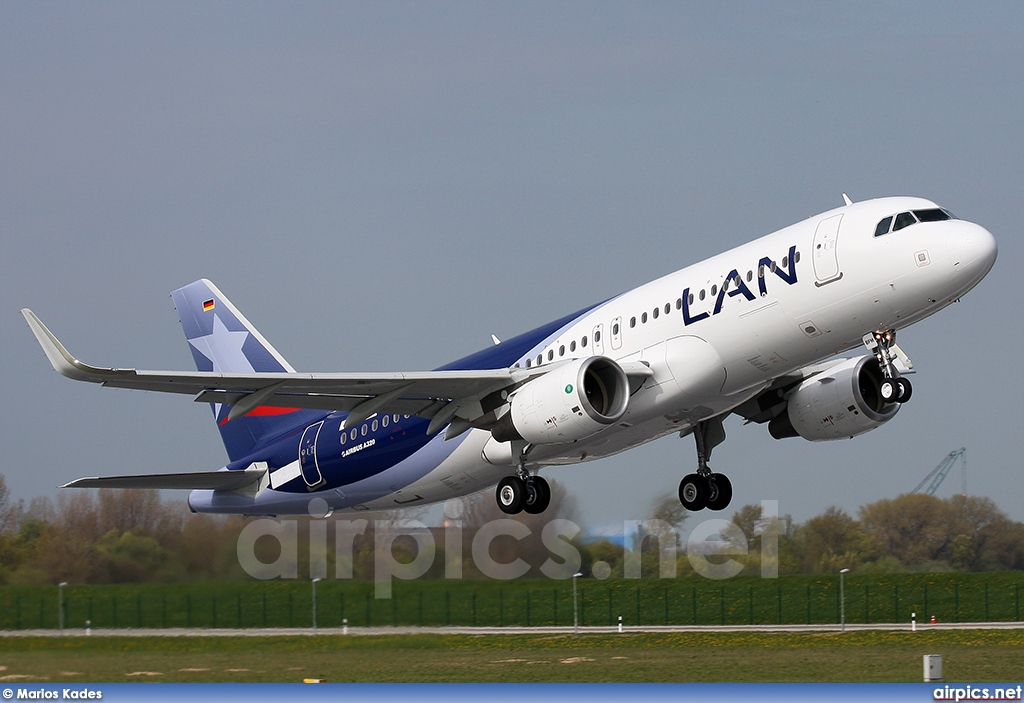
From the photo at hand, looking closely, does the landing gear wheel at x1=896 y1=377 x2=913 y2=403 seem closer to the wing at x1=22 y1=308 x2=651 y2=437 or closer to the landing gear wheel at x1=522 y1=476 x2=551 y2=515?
the wing at x1=22 y1=308 x2=651 y2=437

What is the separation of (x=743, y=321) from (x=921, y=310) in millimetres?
3260

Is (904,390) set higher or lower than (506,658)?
higher

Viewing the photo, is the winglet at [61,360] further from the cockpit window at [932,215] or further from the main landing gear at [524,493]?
the cockpit window at [932,215]

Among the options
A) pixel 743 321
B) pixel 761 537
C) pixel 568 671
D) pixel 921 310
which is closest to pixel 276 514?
pixel 568 671

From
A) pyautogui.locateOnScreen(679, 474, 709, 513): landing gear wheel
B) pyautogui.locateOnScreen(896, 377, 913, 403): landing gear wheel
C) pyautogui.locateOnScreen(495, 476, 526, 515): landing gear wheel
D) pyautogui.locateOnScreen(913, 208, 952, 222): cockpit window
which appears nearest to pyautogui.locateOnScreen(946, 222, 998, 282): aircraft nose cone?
pyautogui.locateOnScreen(913, 208, 952, 222): cockpit window

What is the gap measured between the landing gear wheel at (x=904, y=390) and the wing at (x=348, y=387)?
16.0ft

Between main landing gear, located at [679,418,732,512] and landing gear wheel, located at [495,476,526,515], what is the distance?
13.9ft

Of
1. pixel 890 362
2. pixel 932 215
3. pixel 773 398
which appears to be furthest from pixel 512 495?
pixel 932 215

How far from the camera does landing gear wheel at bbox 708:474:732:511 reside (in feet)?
112

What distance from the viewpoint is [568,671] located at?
3519cm

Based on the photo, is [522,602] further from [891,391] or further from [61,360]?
[61,360]

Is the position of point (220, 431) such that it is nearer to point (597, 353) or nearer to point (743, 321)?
point (597, 353)

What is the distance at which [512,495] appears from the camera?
32250 mm

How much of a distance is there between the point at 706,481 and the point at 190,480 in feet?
43.0
